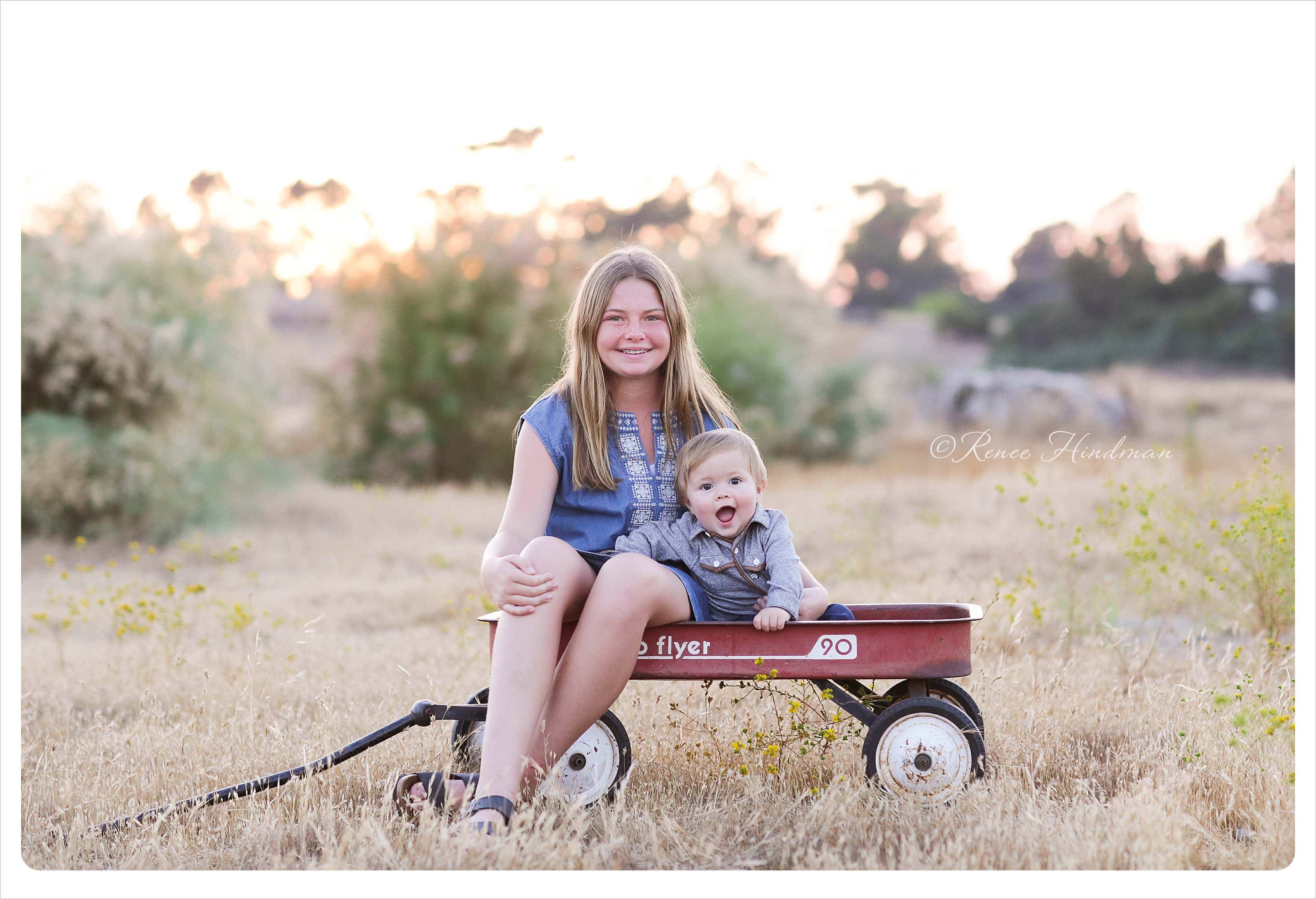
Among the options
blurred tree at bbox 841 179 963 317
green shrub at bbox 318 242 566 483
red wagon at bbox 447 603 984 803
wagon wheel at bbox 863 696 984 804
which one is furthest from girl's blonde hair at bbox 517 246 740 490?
blurred tree at bbox 841 179 963 317

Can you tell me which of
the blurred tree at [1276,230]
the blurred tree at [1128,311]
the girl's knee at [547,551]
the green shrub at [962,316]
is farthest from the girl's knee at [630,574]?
the green shrub at [962,316]

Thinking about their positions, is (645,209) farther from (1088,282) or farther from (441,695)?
(441,695)

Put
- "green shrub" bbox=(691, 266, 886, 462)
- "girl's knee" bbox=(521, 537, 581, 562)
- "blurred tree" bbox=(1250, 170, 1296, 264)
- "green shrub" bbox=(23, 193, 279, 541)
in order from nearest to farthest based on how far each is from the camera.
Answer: "girl's knee" bbox=(521, 537, 581, 562), "green shrub" bbox=(23, 193, 279, 541), "blurred tree" bbox=(1250, 170, 1296, 264), "green shrub" bbox=(691, 266, 886, 462)

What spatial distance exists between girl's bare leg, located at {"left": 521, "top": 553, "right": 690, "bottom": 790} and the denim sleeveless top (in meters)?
0.31

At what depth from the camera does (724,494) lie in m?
3.09

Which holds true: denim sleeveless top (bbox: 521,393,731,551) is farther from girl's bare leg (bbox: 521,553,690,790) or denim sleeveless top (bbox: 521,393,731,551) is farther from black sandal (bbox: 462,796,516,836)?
black sandal (bbox: 462,796,516,836)

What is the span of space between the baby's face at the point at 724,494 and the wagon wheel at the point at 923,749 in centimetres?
64

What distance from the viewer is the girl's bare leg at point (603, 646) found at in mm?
2881

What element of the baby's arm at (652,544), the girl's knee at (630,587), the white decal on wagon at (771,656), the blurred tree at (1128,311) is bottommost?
the white decal on wagon at (771,656)

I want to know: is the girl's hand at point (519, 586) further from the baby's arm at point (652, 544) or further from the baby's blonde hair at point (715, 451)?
the baby's blonde hair at point (715, 451)

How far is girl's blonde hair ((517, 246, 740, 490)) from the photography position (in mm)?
3242

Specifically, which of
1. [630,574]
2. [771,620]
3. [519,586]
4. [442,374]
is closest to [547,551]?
[519,586]

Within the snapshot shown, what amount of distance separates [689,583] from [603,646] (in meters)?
0.32

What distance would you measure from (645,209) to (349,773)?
770 inches
